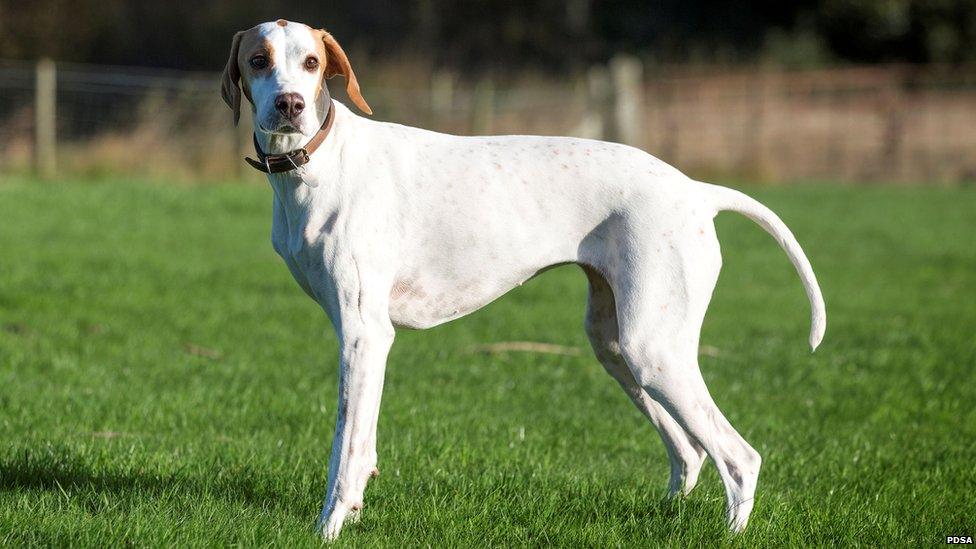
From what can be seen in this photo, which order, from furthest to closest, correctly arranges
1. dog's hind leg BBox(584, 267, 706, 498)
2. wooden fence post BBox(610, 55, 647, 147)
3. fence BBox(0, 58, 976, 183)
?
1. wooden fence post BBox(610, 55, 647, 147)
2. fence BBox(0, 58, 976, 183)
3. dog's hind leg BBox(584, 267, 706, 498)

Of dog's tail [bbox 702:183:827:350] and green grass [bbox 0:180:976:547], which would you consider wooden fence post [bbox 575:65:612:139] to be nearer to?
green grass [bbox 0:180:976:547]

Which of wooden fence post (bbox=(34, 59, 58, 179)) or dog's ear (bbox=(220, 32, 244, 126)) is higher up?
dog's ear (bbox=(220, 32, 244, 126))

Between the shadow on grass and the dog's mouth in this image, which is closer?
the dog's mouth

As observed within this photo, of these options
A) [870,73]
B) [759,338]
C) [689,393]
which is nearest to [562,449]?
[689,393]

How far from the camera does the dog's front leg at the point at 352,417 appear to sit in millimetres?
4445

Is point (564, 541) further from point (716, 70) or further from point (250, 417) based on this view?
point (716, 70)

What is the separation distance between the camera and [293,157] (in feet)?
14.7

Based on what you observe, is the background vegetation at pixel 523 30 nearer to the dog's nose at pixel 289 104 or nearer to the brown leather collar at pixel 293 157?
the brown leather collar at pixel 293 157

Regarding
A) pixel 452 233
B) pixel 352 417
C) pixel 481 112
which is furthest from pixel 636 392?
pixel 481 112

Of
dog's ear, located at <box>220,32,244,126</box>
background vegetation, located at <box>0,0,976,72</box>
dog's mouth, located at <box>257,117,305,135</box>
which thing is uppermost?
dog's ear, located at <box>220,32,244,126</box>

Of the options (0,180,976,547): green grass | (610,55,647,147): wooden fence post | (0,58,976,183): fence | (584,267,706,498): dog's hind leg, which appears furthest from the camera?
(610,55,647,147): wooden fence post

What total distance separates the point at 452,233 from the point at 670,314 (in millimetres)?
872

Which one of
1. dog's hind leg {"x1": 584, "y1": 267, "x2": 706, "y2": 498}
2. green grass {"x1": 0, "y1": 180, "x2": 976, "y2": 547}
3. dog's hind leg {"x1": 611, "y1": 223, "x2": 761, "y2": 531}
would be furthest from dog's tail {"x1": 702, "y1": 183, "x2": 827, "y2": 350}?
green grass {"x1": 0, "y1": 180, "x2": 976, "y2": 547}

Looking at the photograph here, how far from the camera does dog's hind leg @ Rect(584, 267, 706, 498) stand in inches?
199
